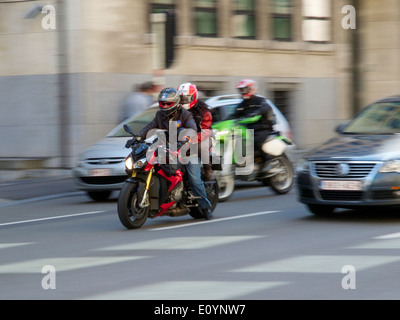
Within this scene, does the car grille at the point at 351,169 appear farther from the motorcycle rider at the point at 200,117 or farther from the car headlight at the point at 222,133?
the car headlight at the point at 222,133

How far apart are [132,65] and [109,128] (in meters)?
1.65

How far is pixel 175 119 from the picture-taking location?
36.5ft

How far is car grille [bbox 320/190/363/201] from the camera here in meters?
11.1

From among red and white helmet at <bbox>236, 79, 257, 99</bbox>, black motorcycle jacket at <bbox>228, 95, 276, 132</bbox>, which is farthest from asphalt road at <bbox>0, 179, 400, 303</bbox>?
red and white helmet at <bbox>236, 79, 257, 99</bbox>

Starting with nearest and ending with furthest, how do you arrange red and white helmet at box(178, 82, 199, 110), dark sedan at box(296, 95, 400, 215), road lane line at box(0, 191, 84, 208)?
dark sedan at box(296, 95, 400, 215), red and white helmet at box(178, 82, 199, 110), road lane line at box(0, 191, 84, 208)

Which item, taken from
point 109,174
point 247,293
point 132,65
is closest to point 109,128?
point 132,65

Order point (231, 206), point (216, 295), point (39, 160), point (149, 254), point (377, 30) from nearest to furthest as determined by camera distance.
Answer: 1. point (216, 295)
2. point (149, 254)
3. point (231, 206)
4. point (39, 160)
5. point (377, 30)

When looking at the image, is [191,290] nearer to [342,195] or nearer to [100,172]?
[342,195]

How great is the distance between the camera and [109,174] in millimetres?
14320

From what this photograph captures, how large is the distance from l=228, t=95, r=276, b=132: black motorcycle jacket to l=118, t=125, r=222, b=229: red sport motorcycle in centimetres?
325

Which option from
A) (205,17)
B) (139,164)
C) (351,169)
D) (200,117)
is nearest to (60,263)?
(139,164)

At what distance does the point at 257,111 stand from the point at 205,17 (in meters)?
9.65

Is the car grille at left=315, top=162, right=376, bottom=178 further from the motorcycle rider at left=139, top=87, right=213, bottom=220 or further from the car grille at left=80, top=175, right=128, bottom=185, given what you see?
the car grille at left=80, top=175, right=128, bottom=185
